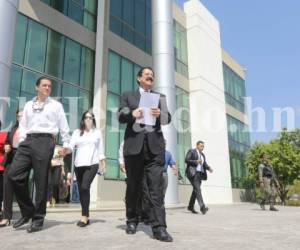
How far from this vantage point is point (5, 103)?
7.60 m

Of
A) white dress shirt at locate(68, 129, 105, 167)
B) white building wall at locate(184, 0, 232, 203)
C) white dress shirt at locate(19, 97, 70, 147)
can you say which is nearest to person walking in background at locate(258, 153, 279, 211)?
white dress shirt at locate(68, 129, 105, 167)

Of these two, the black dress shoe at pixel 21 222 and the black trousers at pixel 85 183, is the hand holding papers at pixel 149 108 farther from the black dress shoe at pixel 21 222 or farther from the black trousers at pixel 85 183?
the black dress shoe at pixel 21 222

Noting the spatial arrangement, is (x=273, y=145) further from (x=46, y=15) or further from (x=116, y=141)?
(x=46, y=15)

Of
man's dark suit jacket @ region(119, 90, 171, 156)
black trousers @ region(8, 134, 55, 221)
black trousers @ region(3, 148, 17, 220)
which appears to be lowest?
black trousers @ region(3, 148, 17, 220)

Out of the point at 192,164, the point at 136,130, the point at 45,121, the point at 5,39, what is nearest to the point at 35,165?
the point at 45,121

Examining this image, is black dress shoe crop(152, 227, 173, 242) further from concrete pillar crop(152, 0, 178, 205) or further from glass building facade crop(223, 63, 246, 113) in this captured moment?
glass building facade crop(223, 63, 246, 113)

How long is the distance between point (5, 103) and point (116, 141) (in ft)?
32.7

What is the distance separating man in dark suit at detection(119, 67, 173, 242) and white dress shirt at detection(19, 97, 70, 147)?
976 mm

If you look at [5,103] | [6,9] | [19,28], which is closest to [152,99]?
[5,103]

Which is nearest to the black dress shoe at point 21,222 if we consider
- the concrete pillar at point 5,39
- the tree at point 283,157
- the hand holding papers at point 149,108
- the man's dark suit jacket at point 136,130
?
the man's dark suit jacket at point 136,130

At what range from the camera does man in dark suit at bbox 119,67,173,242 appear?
4.02m

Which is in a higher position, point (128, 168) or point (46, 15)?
point (46, 15)

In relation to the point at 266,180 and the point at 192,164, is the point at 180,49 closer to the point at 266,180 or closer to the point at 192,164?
the point at 266,180

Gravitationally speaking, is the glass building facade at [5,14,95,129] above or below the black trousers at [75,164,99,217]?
above
